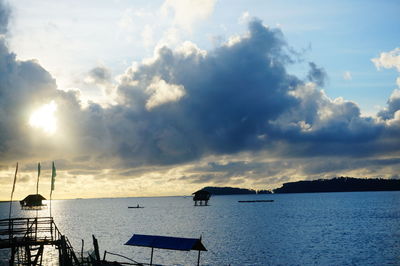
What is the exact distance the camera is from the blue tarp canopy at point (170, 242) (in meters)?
37.7

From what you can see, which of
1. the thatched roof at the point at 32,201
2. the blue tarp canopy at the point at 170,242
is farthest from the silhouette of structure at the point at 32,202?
the blue tarp canopy at the point at 170,242

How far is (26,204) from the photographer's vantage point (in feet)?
397

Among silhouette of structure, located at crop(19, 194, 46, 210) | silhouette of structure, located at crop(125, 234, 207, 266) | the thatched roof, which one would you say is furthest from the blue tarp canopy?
silhouette of structure, located at crop(19, 194, 46, 210)

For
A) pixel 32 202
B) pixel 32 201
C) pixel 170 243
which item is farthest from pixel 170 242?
pixel 32 201

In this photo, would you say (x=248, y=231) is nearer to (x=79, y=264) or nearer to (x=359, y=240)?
(x=359, y=240)

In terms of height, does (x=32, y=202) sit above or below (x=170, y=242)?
above

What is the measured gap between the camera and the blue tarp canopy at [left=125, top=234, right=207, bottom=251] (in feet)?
124

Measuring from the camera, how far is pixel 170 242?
39469 millimetres

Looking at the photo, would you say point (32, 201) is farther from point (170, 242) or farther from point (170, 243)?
point (170, 243)

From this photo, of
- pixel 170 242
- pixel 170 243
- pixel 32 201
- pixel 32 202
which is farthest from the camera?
pixel 32 201

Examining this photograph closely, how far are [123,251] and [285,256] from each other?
28.0 m

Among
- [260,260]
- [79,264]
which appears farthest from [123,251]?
[79,264]

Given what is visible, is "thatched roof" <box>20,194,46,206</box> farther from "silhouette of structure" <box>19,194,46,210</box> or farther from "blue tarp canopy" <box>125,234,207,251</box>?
"blue tarp canopy" <box>125,234,207,251</box>

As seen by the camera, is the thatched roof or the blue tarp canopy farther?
the thatched roof
